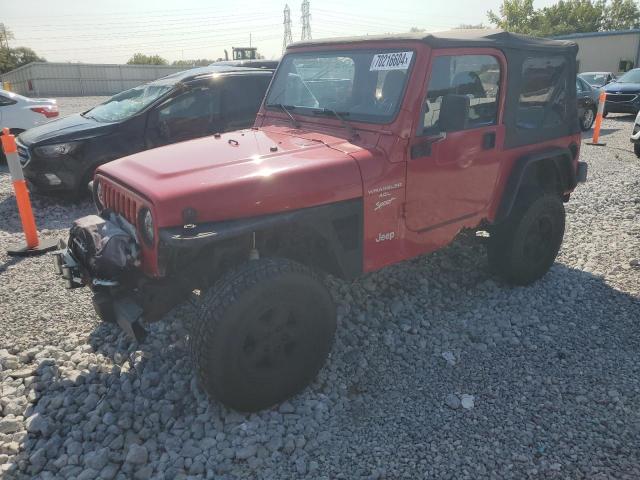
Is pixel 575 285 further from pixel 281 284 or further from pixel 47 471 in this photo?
pixel 47 471

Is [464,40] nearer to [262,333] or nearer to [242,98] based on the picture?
[262,333]

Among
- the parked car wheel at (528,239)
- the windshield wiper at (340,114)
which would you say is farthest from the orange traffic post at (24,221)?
the parked car wheel at (528,239)

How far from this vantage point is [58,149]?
632 centimetres

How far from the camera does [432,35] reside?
3.27 metres

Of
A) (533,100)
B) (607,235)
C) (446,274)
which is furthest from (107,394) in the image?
(607,235)

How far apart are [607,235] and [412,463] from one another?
13.9 ft

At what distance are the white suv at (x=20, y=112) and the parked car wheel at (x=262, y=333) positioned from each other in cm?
858

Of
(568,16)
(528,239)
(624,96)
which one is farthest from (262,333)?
(568,16)

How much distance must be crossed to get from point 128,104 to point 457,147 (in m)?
5.08

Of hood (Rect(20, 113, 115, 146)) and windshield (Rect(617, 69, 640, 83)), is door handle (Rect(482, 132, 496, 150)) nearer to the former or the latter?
hood (Rect(20, 113, 115, 146))

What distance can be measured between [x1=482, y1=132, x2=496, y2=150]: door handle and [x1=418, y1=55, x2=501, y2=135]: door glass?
0.09 m

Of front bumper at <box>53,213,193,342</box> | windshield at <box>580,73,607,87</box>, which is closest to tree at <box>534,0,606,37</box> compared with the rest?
windshield at <box>580,73,607,87</box>

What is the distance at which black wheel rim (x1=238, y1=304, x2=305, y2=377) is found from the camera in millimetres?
2689

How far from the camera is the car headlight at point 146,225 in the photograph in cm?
266
